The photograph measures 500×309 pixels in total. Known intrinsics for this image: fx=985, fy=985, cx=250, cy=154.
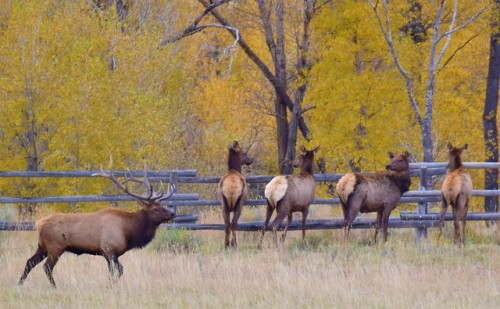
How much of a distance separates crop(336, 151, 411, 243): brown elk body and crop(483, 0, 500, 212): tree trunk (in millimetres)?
5251

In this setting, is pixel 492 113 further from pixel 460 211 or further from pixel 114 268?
pixel 114 268

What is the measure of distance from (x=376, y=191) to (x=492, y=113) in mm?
6402

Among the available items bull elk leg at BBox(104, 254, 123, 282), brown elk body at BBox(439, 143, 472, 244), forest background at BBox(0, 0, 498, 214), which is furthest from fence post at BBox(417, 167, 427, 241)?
bull elk leg at BBox(104, 254, 123, 282)

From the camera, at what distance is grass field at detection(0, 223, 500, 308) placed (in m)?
10.2

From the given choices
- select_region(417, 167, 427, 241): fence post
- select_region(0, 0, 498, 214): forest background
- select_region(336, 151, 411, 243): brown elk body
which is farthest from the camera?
select_region(0, 0, 498, 214): forest background

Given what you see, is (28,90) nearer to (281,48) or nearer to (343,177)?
(343,177)

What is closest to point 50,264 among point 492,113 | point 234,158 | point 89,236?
point 89,236

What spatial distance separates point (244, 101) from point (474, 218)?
12.6 meters

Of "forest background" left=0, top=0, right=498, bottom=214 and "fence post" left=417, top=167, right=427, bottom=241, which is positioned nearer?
"fence post" left=417, top=167, right=427, bottom=241

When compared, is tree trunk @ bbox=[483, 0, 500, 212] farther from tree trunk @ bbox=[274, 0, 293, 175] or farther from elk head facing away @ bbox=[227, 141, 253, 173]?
elk head facing away @ bbox=[227, 141, 253, 173]

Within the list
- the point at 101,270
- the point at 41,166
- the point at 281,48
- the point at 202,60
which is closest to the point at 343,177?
the point at 101,270

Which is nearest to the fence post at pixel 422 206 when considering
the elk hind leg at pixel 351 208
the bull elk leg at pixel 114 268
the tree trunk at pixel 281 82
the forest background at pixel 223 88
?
the elk hind leg at pixel 351 208

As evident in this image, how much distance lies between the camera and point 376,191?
51.4ft

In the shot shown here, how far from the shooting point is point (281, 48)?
86.0 ft
